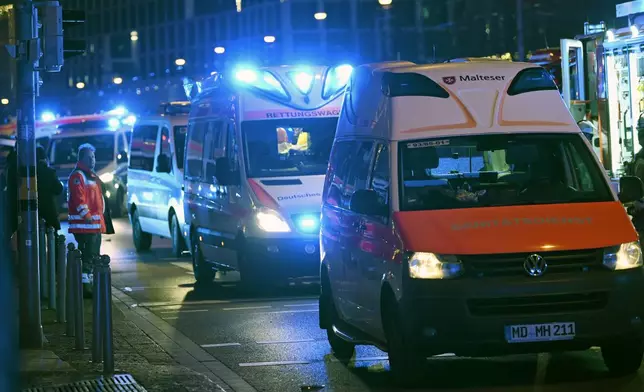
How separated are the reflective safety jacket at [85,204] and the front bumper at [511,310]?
8.22m

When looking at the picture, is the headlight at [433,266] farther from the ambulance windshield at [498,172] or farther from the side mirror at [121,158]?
the side mirror at [121,158]

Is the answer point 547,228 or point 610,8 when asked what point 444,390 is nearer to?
point 547,228

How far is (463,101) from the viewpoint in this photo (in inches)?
428

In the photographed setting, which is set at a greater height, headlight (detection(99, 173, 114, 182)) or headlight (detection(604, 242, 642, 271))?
headlight (detection(99, 173, 114, 182))

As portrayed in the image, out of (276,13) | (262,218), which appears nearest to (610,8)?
(262,218)

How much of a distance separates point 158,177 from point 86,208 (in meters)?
5.77

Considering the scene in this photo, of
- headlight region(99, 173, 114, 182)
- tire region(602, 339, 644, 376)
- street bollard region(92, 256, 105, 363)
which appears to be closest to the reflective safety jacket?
street bollard region(92, 256, 105, 363)

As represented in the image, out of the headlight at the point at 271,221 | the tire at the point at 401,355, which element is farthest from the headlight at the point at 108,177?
the tire at the point at 401,355

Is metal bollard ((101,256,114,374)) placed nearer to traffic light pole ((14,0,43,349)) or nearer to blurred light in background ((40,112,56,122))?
traffic light pole ((14,0,43,349))

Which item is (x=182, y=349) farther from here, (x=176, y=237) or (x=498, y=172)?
(x=176, y=237)

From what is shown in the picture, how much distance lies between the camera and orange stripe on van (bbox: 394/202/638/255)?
959cm

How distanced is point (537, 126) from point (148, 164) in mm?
13594

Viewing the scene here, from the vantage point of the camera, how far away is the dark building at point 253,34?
7879 centimetres

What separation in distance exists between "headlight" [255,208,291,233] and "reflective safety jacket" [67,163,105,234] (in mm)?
2116
